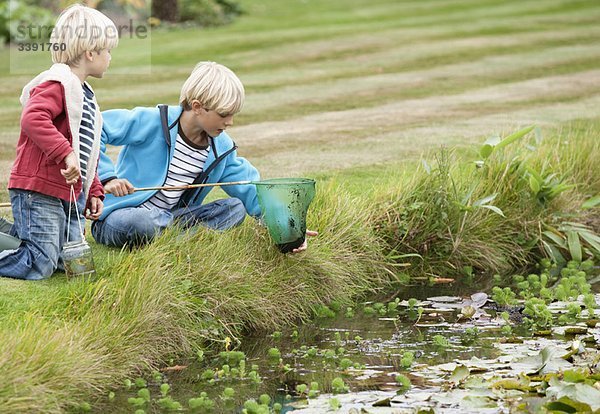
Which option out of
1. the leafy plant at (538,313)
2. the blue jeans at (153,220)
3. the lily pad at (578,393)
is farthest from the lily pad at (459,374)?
the blue jeans at (153,220)

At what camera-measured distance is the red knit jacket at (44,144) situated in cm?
459

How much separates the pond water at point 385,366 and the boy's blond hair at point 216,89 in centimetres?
108

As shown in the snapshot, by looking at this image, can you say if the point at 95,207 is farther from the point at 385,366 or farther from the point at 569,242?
the point at 569,242

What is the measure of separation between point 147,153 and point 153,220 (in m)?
0.38

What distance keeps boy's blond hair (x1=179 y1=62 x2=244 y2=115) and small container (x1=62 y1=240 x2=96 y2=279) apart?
93 centimetres

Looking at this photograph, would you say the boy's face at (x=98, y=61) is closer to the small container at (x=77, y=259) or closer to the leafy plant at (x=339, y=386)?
the small container at (x=77, y=259)

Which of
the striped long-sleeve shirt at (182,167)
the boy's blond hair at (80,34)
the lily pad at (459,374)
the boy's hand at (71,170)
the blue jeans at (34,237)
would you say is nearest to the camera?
the lily pad at (459,374)

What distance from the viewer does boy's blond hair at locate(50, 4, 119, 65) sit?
473 cm

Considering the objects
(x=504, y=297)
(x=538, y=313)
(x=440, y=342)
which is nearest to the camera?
(x=440, y=342)

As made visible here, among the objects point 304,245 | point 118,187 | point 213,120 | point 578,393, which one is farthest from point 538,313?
point 118,187

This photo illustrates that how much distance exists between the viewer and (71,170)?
181 inches

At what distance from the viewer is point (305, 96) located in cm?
1108

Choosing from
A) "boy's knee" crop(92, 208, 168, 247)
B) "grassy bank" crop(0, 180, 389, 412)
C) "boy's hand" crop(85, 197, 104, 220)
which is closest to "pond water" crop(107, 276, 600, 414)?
"grassy bank" crop(0, 180, 389, 412)

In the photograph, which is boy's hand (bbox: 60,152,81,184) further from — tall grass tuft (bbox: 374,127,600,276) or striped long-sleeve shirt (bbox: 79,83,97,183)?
tall grass tuft (bbox: 374,127,600,276)
